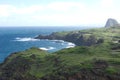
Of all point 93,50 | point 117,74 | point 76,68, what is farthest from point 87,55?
point 117,74

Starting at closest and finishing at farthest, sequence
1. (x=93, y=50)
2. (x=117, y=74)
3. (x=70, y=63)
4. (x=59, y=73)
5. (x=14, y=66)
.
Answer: (x=117, y=74)
(x=59, y=73)
(x=70, y=63)
(x=14, y=66)
(x=93, y=50)

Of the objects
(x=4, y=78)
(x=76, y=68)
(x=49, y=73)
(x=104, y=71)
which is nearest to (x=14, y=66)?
(x=4, y=78)

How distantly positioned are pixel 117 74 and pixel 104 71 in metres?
4.11

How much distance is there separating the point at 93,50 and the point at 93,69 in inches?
1115

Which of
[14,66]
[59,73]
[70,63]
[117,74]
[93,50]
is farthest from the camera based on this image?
[93,50]

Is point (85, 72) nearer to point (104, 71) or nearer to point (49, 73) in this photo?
point (104, 71)

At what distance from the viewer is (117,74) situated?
284 feet

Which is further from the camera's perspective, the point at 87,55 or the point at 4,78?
the point at 87,55

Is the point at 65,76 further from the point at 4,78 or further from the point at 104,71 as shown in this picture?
the point at 4,78

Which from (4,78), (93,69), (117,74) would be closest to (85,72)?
(93,69)

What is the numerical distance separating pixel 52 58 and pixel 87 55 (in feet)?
42.5

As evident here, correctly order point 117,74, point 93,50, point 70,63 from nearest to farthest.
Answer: point 117,74
point 70,63
point 93,50

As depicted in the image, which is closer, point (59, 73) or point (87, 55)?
point (59, 73)

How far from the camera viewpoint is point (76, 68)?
93.8 meters
